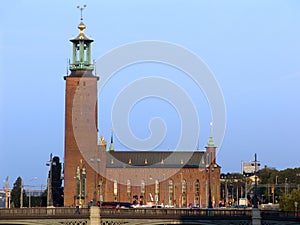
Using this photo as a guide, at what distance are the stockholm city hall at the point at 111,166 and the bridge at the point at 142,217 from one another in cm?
6468

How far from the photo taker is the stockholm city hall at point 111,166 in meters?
155

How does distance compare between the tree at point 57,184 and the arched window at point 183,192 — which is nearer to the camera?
the tree at point 57,184

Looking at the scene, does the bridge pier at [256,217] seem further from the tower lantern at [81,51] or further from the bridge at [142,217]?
the tower lantern at [81,51]

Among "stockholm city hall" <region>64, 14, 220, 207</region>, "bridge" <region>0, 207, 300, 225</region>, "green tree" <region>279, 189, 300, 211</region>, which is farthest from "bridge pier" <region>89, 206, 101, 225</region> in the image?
"stockholm city hall" <region>64, 14, 220, 207</region>

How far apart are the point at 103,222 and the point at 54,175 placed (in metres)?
78.5

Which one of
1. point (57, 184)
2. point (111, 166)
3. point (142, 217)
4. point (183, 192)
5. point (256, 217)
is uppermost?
point (111, 166)

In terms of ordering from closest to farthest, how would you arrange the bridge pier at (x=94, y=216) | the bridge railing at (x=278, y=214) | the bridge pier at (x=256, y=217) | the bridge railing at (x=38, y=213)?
1. the bridge pier at (x=256, y=217)
2. the bridge railing at (x=278, y=214)
3. the bridge railing at (x=38, y=213)
4. the bridge pier at (x=94, y=216)

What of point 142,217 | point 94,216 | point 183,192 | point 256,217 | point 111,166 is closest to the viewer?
point 256,217

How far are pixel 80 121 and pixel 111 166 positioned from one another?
90.8 ft

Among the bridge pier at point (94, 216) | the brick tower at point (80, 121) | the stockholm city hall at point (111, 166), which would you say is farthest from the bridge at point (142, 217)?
the brick tower at point (80, 121)

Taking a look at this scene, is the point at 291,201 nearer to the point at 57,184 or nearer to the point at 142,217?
the point at 57,184

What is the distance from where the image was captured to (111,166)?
182 metres

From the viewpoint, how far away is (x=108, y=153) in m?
188

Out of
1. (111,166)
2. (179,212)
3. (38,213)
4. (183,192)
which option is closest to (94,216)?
Answer: (38,213)
